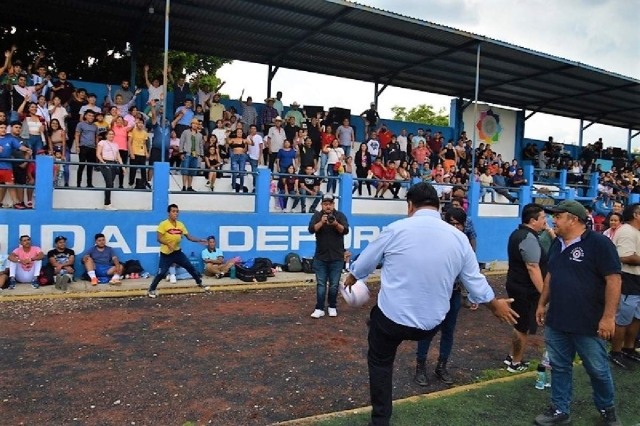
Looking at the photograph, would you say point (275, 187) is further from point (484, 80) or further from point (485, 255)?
point (484, 80)

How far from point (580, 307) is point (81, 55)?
20689mm

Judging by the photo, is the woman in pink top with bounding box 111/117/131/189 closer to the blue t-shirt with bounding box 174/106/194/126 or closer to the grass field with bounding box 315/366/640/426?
the blue t-shirt with bounding box 174/106/194/126

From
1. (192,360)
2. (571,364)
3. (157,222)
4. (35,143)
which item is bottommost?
(192,360)

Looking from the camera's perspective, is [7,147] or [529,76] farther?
[529,76]

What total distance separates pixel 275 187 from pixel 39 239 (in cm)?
511

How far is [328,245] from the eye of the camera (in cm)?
741

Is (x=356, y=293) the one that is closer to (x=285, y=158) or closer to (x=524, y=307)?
(x=524, y=307)


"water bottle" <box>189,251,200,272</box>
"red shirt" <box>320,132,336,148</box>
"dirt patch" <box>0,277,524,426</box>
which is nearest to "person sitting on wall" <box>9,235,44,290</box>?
"dirt patch" <box>0,277,524,426</box>

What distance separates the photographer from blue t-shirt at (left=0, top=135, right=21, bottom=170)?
9195 millimetres

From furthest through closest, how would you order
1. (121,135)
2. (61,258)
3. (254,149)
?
(254,149) → (121,135) → (61,258)

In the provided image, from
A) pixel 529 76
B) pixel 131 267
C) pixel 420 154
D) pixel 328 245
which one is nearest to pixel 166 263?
pixel 131 267

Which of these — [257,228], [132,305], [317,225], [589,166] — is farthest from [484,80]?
[132,305]

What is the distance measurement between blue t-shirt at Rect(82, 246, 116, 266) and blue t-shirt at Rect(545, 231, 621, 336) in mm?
7645

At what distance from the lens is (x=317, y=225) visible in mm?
7352
